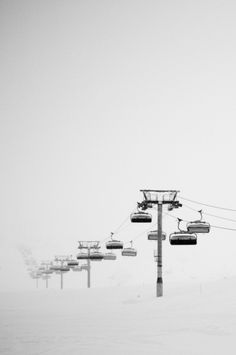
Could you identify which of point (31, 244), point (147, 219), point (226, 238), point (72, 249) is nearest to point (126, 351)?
point (147, 219)

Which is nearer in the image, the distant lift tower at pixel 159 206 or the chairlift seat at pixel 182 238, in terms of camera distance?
the chairlift seat at pixel 182 238

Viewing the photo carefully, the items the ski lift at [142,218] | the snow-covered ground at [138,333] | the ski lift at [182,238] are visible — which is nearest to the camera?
the snow-covered ground at [138,333]

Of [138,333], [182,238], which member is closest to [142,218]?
[182,238]

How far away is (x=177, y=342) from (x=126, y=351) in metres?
1.33

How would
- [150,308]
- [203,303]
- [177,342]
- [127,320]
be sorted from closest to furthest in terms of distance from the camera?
[177,342] < [127,320] < [203,303] < [150,308]

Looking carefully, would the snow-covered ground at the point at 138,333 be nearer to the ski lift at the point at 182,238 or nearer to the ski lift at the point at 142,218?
the ski lift at the point at 182,238

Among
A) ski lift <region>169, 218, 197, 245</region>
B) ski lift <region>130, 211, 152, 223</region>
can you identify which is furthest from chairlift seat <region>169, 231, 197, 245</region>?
ski lift <region>130, 211, 152, 223</region>

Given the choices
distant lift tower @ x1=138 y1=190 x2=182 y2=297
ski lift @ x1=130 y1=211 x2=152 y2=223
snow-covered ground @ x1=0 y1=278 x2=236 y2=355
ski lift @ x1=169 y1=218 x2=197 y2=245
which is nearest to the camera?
snow-covered ground @ x1=0 y1=278 x2=236 y2=355

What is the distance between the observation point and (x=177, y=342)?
9.52m

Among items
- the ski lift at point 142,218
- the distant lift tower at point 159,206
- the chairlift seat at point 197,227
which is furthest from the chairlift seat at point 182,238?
the distant lift tower at point 159,206

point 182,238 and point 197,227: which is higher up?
point 197,227

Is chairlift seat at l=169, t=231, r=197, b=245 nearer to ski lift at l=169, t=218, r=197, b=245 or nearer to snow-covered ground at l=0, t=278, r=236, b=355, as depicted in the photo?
ski lift at l=169, t=218, r=197, b=245

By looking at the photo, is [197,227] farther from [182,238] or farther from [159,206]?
[159,206]

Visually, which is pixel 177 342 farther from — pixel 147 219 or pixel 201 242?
pixel 201 242
